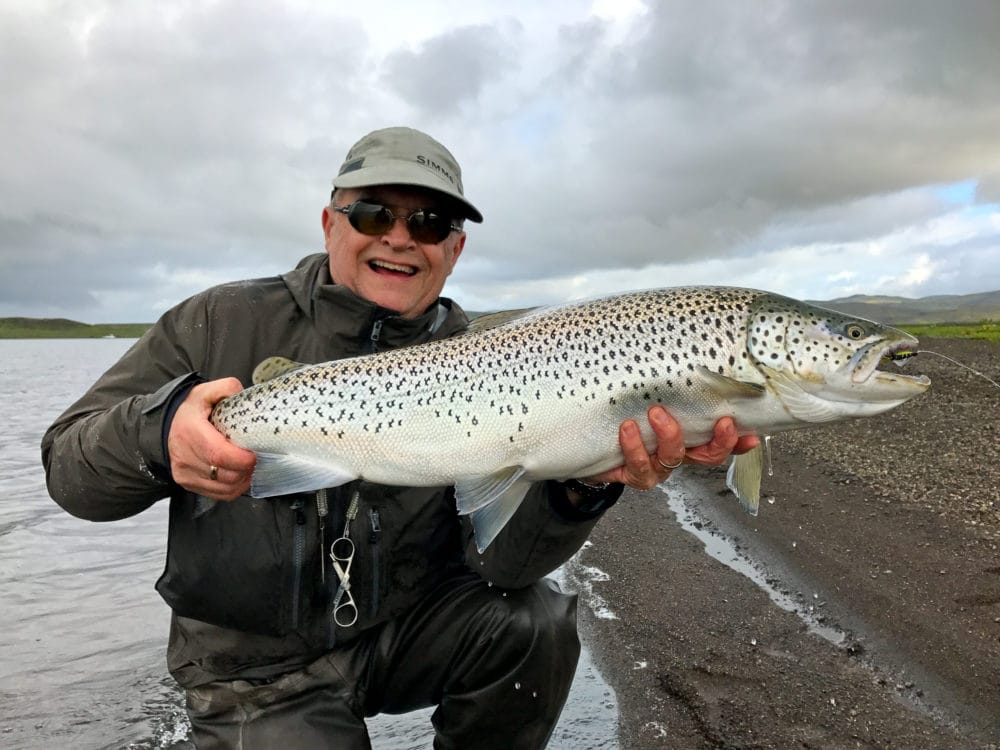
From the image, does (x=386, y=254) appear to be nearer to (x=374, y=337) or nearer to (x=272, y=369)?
(x=374, y=337)

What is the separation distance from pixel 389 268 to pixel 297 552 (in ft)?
5.92

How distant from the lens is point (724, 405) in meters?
3.52

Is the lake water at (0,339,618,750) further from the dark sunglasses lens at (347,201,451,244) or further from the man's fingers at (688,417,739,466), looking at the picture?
the dark sunglasses lens at (347,201,451,244)

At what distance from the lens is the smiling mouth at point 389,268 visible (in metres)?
4.22

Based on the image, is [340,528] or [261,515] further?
[340,528]

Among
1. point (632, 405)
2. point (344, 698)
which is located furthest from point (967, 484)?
point (344, 698)

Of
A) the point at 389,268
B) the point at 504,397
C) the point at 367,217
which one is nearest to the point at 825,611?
the point at 504,397

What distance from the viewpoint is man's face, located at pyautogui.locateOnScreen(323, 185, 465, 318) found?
418 cm

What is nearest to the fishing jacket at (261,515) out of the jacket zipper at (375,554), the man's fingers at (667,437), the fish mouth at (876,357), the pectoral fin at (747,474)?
the jacket zipper at (375,554)

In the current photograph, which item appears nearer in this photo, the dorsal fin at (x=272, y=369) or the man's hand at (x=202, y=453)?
the man's hand at (x=202, y=453)

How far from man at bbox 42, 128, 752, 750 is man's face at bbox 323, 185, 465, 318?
1 centimetres

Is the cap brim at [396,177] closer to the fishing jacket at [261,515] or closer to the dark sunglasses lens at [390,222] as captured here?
the dark sunglasses lens at [390,222]

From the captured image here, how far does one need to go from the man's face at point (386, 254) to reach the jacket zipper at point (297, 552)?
135 centimetres

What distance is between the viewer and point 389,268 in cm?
424
